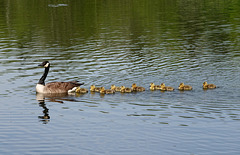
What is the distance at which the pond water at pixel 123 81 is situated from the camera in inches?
766

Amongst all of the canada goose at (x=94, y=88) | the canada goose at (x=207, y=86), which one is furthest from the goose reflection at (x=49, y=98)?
the canada goose at (x=207, y=86)

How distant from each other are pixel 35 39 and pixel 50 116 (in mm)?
24719

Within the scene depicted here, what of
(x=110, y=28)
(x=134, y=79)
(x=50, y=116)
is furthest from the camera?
(x=110, y=28)

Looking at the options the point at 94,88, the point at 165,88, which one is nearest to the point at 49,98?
the point at 94,88

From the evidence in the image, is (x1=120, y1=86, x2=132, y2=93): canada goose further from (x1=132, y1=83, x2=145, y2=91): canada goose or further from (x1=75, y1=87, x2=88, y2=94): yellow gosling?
(x1=75, y1=87, x2=88, y2=94): yellow gosling

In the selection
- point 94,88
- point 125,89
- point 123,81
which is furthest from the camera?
point 123,81

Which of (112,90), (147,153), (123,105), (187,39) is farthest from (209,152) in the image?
(187,39)

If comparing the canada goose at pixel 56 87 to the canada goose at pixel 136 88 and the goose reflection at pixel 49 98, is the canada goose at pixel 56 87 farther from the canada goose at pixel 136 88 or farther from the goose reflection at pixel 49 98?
the canada goose at pixel 136 88

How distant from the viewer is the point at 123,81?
29.5 m

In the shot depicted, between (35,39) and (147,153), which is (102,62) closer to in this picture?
(35,39)

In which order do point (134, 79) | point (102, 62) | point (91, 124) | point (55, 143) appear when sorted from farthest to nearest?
point (102, 62)
point (134, 79)
point (91, 124)
point (55, 143)

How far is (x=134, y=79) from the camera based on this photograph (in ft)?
97.8

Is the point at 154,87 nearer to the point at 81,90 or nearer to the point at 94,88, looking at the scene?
the point at 94,88

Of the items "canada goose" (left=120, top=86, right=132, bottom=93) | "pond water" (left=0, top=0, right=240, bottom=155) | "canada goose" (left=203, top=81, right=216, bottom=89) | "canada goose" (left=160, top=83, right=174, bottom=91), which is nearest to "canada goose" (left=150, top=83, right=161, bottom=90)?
"canada goose" (left=160, top=83, right=174, bottom=91)
